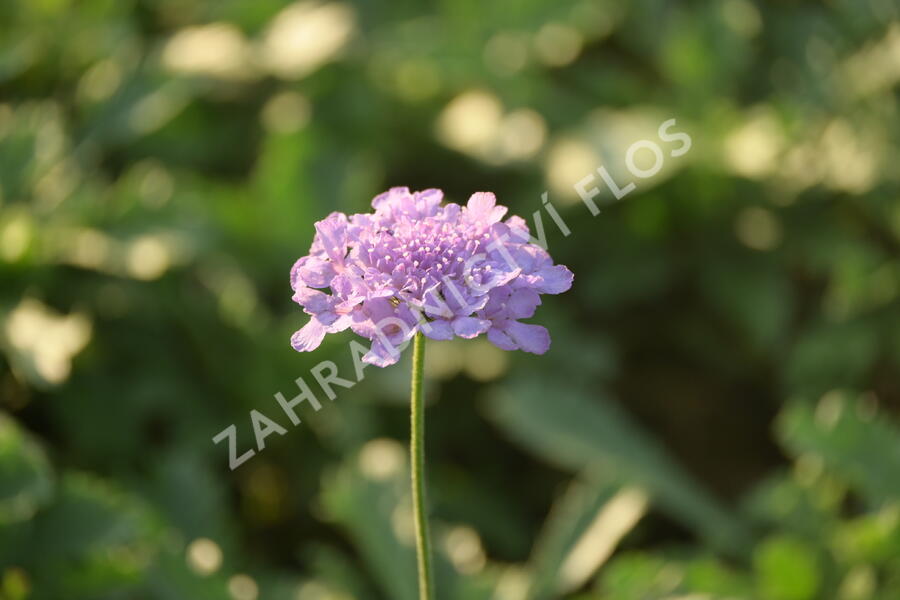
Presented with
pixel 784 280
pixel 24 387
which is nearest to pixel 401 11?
pixel 784 280

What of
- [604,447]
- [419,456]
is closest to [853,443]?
[604,447]

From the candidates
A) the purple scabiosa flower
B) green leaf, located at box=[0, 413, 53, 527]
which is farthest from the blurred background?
the purple scabiosa flower

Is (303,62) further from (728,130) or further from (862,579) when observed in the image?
(862,579)

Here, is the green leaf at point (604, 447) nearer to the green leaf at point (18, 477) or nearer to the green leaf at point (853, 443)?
the green leaf at point (853, 443)

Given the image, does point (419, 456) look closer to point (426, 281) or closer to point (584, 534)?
point (426, 281)

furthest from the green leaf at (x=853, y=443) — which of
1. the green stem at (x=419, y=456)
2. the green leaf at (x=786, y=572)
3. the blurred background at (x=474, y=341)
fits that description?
the green stem at (x=419, y=456)

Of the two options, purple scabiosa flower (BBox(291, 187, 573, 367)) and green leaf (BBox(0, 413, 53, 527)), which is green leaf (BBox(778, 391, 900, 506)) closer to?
purple scabiosa flower (BBox(291, 187, 573, 367))
